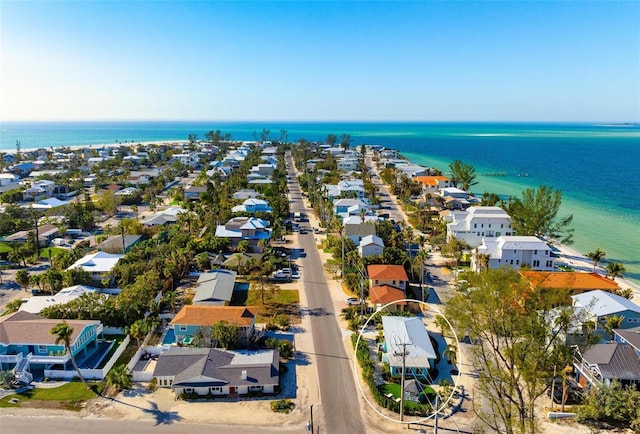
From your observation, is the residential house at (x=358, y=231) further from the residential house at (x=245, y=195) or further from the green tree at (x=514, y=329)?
the green tree at (x=514, y=329)

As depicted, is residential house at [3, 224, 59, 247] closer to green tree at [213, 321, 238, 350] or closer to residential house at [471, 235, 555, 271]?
green tree at [213, 321, 238, 350]

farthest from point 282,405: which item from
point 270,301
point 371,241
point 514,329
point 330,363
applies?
point 371,241

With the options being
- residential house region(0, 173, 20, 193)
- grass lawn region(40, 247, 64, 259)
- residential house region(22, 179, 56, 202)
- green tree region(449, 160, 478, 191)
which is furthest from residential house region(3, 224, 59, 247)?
green tree region(449, 160, 478, 191)

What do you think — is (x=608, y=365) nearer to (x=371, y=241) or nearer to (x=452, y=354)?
(x=452, y=354)

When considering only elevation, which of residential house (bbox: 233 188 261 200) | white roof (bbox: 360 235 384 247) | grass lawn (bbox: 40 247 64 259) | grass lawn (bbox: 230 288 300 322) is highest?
residential house (bbox: 233 188 261 200)

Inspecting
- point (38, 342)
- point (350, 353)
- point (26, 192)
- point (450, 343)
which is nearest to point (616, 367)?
point (450, 343)

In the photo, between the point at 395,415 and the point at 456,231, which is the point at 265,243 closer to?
the point at 456,231

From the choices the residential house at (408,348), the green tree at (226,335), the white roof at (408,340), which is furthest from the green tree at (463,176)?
the green tree at (226,335)

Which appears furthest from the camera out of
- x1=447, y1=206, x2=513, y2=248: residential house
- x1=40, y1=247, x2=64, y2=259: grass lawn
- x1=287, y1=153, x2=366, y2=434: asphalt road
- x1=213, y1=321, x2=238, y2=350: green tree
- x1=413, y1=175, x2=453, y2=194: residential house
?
x1=413, y1=175, x2=453, y2=194: residential house
